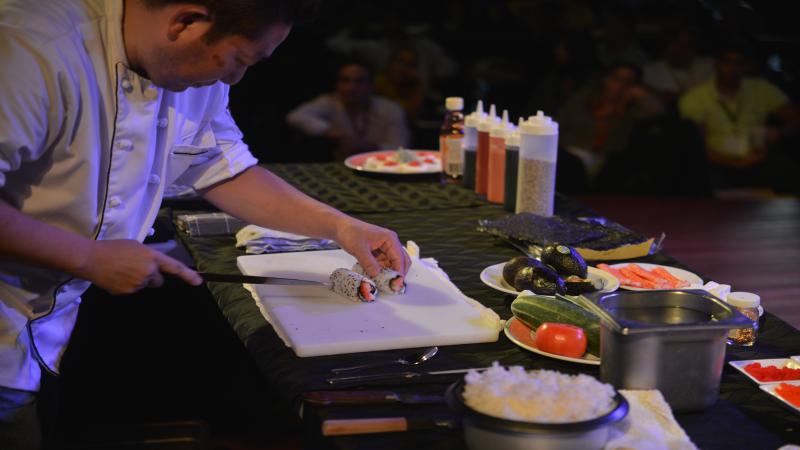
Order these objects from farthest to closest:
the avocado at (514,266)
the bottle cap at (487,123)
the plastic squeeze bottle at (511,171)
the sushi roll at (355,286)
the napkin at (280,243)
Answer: the bottle cap at (487,123)
the plastic squeeze bottle at (511,171)
the napkin at (280,243)
the avocado at (514,266)
the sushi roll at (355,286)

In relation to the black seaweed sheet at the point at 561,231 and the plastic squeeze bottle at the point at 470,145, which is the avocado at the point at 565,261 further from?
the plastic squeeze bottle at the point at 470,145

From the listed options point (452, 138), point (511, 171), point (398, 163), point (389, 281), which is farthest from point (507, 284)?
point (398, 163)

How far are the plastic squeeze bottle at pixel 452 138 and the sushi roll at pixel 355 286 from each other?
1212 mm

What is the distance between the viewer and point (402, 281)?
5.83 feet

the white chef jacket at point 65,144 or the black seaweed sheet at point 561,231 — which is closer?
the white chef jacket at point 65,144

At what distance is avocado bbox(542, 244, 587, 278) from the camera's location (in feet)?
6.20

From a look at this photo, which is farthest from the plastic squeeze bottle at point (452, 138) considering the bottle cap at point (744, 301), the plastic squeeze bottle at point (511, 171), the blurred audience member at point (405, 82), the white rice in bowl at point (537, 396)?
the blurred audience member at point (405, 82)

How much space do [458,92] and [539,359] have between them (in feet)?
16.9

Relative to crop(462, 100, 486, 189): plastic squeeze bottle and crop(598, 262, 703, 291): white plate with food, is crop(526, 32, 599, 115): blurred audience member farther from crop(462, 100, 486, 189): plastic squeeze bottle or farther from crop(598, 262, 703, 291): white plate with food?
crop(598, 262, 703, 291): white plate with food

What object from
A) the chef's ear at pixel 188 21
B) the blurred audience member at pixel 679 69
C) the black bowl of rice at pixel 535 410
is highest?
the chef's ear at pixel 188 21

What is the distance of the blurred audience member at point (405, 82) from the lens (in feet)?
19.5

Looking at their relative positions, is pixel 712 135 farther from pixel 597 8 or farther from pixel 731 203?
pixel 597 8

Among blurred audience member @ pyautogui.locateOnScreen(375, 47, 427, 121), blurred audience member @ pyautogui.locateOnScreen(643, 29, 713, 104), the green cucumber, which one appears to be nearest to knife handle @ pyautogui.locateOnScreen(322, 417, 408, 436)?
the green cucumber

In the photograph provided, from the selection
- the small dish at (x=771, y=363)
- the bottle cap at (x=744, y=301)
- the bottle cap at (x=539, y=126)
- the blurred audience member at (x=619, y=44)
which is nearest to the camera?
the small dish at (x=771, y=363)
